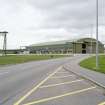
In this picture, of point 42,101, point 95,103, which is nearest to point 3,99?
point 42,101

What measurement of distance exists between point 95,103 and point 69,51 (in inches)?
6260

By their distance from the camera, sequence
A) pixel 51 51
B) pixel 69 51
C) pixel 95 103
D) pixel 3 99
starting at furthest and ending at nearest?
pixel 51 51
pixel 69 51
pixel 3 99
pixel 95 103

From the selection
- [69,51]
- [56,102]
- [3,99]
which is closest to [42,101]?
[56,102]

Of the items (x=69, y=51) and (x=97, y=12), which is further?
(x=69, y=51)

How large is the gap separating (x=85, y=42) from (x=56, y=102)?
16251 centimetres

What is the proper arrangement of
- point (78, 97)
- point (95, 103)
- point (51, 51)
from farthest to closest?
point (51, 51) < point (78, 97) < point (95, 103)

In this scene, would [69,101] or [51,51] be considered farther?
[51,51]

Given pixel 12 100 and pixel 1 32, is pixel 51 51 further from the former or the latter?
pixel 12 100

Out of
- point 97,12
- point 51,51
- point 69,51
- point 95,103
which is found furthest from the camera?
point 51,51

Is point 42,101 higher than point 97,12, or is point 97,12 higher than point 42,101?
point 97,12

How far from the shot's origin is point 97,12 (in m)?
32.6

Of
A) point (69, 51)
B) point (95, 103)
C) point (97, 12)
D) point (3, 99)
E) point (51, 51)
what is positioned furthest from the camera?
point (51, 51)

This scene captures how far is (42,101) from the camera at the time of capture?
10633 millimetres

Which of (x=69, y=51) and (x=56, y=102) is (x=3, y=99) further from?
(x=69, y=51)
